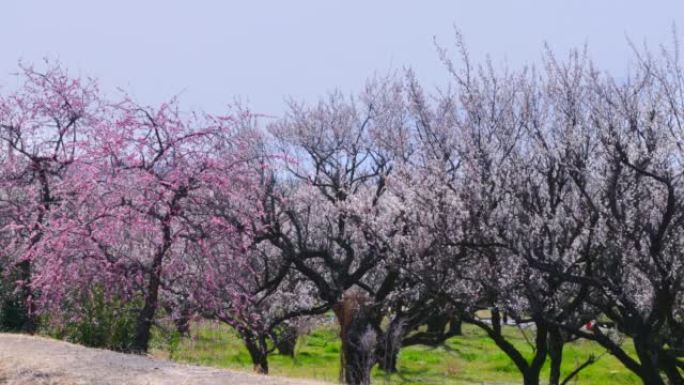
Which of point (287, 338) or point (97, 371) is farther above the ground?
point (287, 338)

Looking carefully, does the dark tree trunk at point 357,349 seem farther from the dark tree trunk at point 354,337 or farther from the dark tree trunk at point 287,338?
the dark tree trunk at point 287,338

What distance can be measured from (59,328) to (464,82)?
7.68m

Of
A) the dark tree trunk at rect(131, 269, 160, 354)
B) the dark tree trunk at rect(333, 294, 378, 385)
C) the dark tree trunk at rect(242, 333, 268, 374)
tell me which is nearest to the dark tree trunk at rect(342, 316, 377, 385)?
the dark tree trunk at rect(333, 294, 378, 385)

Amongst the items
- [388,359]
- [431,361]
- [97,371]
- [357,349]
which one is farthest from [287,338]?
[97,371]

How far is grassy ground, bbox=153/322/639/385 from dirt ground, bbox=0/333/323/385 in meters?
4.34

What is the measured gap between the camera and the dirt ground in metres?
7.87

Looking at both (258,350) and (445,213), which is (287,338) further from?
(445,213)

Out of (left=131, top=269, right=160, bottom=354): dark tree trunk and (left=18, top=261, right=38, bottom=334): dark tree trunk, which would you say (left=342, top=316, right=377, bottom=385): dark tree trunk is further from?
(left=18, top=261, right=38, bottom=334): dark tree trunk

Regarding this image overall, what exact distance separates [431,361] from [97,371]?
56.0 ft

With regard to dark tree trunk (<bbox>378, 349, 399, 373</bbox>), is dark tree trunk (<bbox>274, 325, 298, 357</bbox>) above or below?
above

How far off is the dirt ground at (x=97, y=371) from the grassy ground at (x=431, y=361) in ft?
14.3

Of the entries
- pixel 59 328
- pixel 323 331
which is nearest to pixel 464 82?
pixel 59 328

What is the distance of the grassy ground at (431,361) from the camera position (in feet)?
55.8

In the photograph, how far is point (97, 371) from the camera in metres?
8.23
